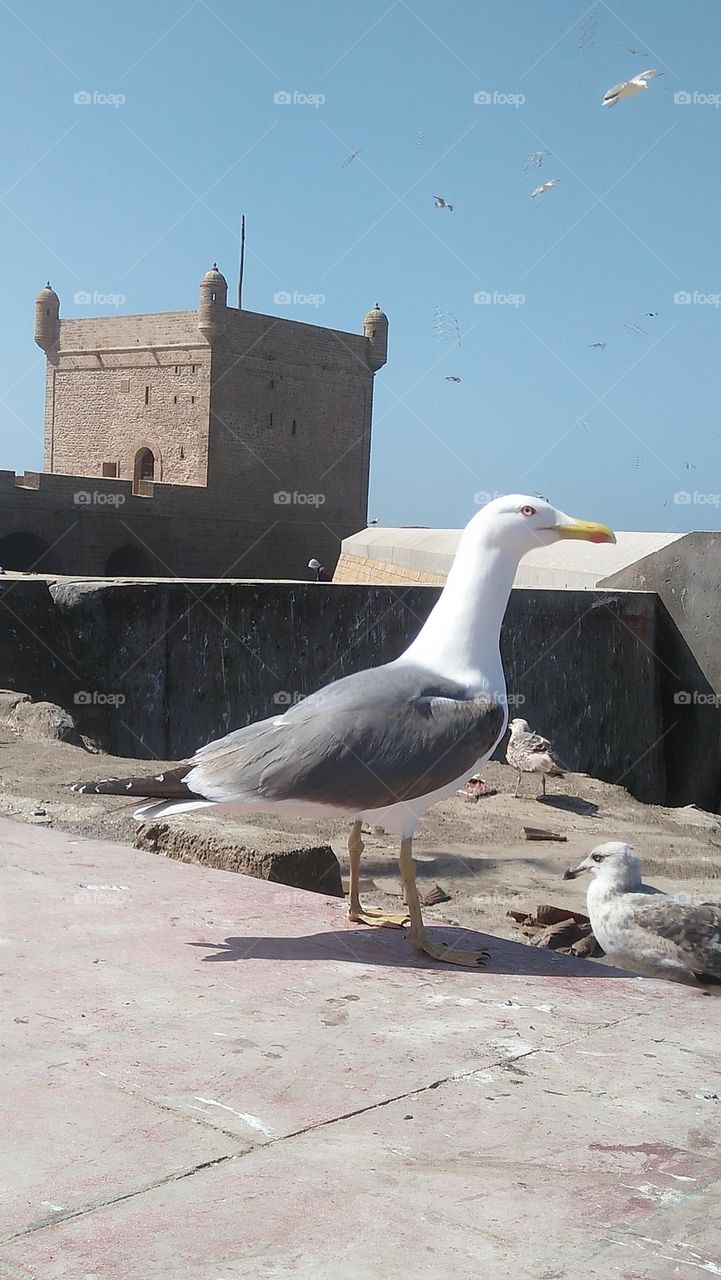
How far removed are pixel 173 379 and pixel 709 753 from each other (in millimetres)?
35896

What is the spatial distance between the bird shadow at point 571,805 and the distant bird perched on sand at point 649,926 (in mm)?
4902

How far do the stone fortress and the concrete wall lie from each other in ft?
82.6

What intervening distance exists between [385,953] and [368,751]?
1.89 ft

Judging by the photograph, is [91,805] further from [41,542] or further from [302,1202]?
[41,542]

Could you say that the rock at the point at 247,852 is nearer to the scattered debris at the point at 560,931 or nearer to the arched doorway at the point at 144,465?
the scattered debris at the point at 560,931

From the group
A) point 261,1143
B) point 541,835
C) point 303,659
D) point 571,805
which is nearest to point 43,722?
point 541,835

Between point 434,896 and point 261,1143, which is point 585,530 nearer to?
point 261,1143

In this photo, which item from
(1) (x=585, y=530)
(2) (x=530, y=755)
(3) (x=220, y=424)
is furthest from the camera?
(3) (x=220, y=424)

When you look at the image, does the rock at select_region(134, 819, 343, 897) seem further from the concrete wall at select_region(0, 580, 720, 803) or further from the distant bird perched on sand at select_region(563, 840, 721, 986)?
the concrete wall at select_region(0, 580, 720, 803)

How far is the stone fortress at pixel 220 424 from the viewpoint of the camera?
41.9 m

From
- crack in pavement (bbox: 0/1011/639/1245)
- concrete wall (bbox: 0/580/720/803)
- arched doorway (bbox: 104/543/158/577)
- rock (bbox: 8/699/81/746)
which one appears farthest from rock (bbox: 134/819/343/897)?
arched doorway (bbox: 104/543/158/577)

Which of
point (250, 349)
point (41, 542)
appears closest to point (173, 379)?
point (250, 349)

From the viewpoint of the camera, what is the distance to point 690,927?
425 cm

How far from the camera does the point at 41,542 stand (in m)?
33.8
